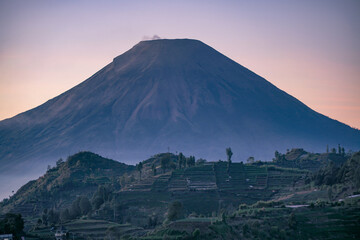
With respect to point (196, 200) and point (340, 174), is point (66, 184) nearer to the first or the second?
point (196, 200)

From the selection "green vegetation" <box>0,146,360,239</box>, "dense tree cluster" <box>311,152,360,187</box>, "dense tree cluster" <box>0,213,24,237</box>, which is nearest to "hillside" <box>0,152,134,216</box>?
"green vegetation" <box>0,146,360,239</box>

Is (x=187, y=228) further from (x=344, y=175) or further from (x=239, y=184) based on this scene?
(x=239, y=184)

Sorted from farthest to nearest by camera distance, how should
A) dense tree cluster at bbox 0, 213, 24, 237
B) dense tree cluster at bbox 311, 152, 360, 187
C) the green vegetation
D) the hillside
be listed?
1. the hillside
2. dense tree cluster at bbox 311, 152, 360, 187
3. dense tree cluster at bbox 0, 213, 24, 237
4. the green vegetation

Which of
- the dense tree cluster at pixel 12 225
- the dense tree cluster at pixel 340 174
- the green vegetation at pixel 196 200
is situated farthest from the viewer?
the dense tree cluster at pixel 340 174

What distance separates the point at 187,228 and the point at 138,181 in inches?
2304

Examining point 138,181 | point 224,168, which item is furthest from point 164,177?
point 224,168

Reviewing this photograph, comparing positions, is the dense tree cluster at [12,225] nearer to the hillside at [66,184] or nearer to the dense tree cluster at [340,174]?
the hillside at [66,184]

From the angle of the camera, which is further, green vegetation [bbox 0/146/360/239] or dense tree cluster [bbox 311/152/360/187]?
dense tree cluster [bbox 311/152/360/187]

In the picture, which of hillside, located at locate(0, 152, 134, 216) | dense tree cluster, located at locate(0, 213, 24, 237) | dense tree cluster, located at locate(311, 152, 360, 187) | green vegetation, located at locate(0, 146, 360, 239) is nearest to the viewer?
green vegetation, located at locate(0, 146, 360, 239)

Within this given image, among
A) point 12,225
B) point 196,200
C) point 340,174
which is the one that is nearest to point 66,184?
point 196,200

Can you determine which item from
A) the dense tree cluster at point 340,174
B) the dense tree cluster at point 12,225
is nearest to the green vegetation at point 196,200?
the dense tree cluster at point 340,174

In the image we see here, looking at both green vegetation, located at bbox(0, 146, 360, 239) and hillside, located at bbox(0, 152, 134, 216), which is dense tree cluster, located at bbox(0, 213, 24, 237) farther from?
hillside, located at bbox(0, 152, 134, 216)

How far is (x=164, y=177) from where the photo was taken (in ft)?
478

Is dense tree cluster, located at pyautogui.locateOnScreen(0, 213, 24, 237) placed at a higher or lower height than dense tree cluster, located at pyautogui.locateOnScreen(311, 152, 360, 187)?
lower
